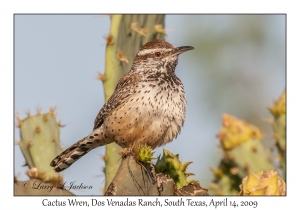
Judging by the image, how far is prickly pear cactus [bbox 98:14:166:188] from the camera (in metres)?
4.02

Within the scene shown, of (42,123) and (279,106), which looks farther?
(279,106)

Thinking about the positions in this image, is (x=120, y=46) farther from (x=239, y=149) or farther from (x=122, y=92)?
(x=239, y=149)

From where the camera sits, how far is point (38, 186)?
11.7ft

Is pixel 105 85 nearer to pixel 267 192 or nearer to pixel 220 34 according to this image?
pixel 267 192

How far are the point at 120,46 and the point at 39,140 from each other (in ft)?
2.55

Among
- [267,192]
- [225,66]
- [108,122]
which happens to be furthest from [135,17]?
[225,66]

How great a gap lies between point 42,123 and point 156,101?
28.8 inches

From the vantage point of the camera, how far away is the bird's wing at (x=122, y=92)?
4.05m

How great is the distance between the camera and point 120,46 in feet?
13.5

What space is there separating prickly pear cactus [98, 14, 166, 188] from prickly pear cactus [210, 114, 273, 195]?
0.72 m

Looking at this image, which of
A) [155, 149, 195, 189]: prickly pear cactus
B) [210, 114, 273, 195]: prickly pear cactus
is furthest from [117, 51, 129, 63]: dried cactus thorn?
[155, 149, 195, 189]: prickly pear cactus

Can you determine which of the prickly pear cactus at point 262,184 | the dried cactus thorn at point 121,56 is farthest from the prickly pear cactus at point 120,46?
the prickly pear cactus at point 262,184

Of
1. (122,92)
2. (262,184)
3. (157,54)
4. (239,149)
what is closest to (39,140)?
(122,92)

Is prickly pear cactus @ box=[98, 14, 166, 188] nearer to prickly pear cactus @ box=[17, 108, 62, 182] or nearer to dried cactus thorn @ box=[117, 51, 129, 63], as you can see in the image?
dried cactus thorn @ box=[117, 51, 129, 63]
